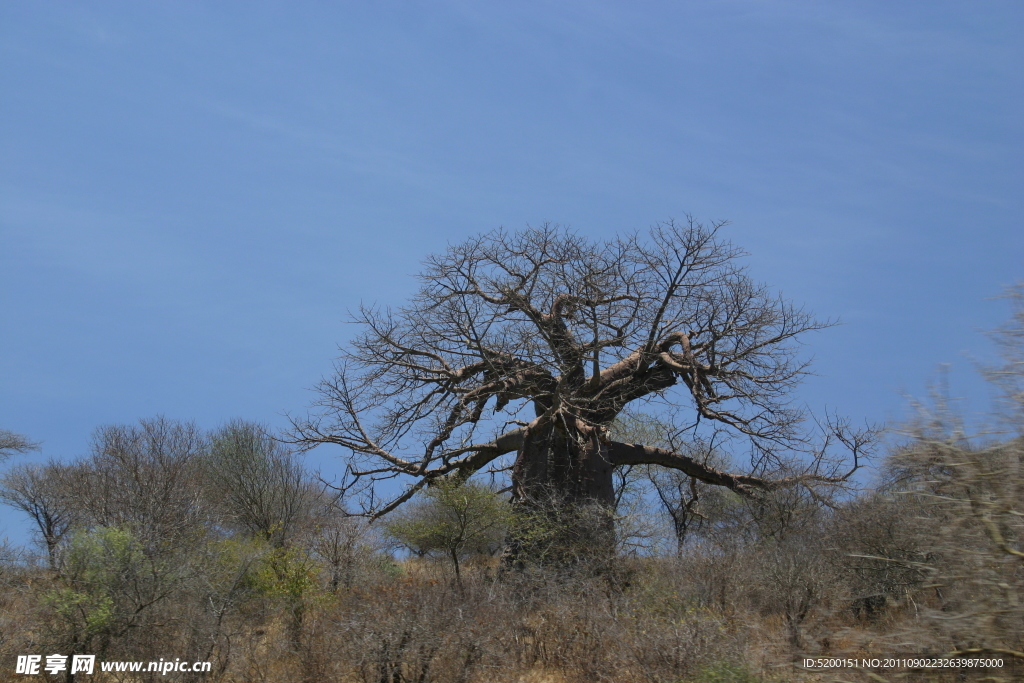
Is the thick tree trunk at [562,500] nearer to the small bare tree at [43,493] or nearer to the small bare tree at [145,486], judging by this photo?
the small bare tree at [145,486]

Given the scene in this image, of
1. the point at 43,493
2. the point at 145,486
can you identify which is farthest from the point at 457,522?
the point at 43,493

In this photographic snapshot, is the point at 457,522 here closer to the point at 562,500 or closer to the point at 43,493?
the point at 562,500

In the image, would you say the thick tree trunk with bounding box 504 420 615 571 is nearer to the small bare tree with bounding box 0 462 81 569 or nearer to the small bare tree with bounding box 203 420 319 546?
the small bare tree with bounding box 203 420 319 546

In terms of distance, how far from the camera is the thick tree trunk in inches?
530

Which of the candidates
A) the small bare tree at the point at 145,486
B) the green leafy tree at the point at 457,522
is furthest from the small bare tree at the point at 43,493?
the green leafy tree at the point at 457,522

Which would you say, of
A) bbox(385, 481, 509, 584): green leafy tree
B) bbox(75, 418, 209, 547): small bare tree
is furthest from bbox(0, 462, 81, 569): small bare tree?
bbox(385, 481, 509, 584): green leafy tree

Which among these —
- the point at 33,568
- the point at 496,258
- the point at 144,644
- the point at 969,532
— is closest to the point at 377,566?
the point at 144,644

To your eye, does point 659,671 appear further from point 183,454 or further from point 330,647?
point 183,454

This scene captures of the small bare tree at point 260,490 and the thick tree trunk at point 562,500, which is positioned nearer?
the thick tree trunk at point 562,500

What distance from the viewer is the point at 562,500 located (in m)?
14.1

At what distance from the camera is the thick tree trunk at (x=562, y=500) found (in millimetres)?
13453

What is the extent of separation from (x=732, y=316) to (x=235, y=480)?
16001mm

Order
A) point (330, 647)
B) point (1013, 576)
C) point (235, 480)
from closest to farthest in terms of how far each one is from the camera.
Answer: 1. point (1013, 576)
2. point (330, 647)
3. point (235, 480)

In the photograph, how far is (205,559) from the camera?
37.8 feet
